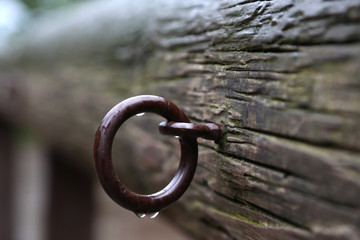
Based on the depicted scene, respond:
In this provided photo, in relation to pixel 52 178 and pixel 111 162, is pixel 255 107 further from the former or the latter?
pixel 52 178

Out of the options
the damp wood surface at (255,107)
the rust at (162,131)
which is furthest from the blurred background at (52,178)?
the rust at (162,131)

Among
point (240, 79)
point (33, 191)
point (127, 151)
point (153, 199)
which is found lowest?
point (33, 191)

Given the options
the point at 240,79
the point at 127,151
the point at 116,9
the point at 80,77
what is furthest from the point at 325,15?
the point at 80,77

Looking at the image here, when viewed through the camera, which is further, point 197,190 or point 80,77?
point 80,77

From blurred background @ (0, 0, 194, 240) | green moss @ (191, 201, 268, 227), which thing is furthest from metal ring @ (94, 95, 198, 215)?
blurred background @ (0, 0, 194, 240)

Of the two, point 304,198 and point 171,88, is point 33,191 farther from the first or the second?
point 304,198

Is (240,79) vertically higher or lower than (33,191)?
higher

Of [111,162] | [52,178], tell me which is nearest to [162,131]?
[111,162]
